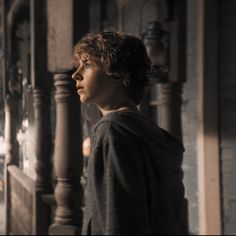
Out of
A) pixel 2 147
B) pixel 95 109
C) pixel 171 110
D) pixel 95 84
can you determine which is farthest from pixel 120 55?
pixel 2 147

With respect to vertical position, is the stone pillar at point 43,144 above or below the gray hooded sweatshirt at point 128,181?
above

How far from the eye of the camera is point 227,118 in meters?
5.00

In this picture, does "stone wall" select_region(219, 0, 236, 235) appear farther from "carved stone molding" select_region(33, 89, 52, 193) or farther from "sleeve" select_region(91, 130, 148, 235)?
"sleeve" select_region(91, 130, 148, 235)

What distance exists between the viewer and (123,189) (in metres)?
1.30

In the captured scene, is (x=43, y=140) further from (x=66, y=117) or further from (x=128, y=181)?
(x=128, y=181)

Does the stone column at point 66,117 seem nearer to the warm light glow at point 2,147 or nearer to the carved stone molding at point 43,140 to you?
the carved stone molding at point 43,140

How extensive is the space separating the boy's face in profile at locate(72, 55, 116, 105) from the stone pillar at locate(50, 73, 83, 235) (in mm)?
1893

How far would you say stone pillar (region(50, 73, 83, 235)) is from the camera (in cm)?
340

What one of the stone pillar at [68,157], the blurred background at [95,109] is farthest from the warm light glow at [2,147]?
the stone pillar at [68,157]

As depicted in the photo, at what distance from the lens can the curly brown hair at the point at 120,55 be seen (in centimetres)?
145

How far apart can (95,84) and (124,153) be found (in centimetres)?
26

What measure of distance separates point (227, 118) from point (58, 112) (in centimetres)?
214

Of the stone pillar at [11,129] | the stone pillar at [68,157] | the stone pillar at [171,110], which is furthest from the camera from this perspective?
the stone pillar at [11,129]

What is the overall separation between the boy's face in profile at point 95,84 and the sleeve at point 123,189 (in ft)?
0.58
